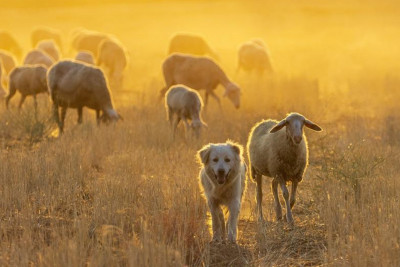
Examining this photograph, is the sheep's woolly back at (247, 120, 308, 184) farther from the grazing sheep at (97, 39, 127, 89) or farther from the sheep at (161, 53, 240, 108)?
the grazing sheep at (97, 39, 127, 89)

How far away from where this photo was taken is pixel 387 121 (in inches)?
616

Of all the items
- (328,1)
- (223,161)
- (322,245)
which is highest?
(328,1)

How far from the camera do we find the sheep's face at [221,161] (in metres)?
7.33

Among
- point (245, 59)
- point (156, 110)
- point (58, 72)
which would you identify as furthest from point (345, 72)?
point (58, 72)

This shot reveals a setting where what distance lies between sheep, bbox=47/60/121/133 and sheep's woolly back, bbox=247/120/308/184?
19.6 feet

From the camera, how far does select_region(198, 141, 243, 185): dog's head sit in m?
7.33

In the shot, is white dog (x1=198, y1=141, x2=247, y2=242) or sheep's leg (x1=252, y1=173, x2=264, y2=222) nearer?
white dog (x1=198, y1=141, x2=247, y2=242)

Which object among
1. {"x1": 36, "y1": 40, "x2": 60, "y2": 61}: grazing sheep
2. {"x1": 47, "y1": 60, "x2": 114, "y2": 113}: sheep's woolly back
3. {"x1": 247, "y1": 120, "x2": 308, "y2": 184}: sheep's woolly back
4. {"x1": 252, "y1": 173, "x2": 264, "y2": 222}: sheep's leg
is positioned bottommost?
{"x1": 252, "y1": 173, "x2": 264, "y2": 222}: sheep's leg

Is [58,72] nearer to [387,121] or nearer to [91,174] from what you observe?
[91,174]

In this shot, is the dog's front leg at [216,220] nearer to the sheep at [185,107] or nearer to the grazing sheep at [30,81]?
the sheep at [185,107]

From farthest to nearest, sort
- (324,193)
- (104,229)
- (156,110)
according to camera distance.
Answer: (156,110) → (324,193) → (104,229)

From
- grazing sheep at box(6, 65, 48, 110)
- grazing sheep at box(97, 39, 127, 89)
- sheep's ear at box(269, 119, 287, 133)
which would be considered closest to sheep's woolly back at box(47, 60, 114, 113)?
grazing sheep at box(6, 65, 48, 110)

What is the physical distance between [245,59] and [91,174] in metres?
18.4

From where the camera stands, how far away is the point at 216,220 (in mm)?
7707
